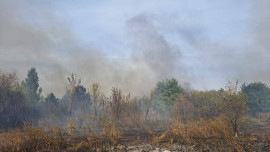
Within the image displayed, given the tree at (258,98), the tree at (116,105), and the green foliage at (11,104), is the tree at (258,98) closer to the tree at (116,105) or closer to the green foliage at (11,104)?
the tree at (116,105)

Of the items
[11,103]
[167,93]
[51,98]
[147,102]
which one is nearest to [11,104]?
[11,103]

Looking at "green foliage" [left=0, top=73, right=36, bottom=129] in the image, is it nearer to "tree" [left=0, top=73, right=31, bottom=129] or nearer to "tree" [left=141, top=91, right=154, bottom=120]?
"tree" [left=0, top=73, right=31, bottom=129]

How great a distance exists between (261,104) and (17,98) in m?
39.7

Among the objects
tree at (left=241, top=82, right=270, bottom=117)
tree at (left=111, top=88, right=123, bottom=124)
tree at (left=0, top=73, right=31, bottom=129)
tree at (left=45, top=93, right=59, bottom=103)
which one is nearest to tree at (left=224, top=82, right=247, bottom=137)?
tree at (left=111, top=88, right=123, bottom=124)

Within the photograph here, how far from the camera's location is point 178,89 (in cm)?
4753

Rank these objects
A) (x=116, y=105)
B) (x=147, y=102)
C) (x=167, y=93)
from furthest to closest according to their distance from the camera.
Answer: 1. (x=147, y=102)
2. (x=167, y=93)
3. (x=116, y=105)

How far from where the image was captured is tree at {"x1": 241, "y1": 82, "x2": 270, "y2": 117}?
40.5 meters

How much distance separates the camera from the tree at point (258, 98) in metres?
40.5

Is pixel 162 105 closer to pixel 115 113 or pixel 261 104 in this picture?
pixel 261 104

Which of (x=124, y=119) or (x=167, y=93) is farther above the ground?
(x=167, y=93)

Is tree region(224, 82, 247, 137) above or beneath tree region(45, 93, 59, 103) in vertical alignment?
beneath

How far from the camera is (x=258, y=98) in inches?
1586

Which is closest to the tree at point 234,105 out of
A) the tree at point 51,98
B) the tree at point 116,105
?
the tree at point 116,105

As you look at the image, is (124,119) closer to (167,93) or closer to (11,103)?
(11,103)
